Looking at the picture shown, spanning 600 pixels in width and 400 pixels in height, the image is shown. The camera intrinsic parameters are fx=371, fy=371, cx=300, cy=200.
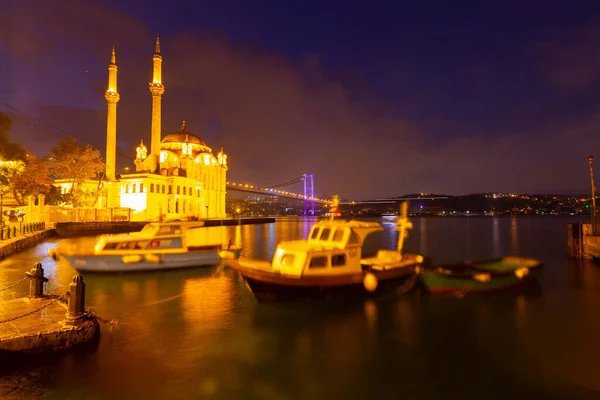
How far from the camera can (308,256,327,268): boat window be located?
41.1 feet

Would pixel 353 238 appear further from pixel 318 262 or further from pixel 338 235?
pixel 318 262

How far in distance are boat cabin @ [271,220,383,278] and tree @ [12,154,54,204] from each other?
45.6 metres

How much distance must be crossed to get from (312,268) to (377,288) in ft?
9.53

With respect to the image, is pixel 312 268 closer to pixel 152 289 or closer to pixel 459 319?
pixel 459 319

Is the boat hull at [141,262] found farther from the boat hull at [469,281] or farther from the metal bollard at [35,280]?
the boat hull at [469,281]

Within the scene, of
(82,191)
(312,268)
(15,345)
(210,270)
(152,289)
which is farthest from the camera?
(82,191)

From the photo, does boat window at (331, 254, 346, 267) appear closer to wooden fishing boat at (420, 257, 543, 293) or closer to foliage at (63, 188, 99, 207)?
wooden fishing boat at (420, 257, 543, 293)

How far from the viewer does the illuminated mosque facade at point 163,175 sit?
62781 mm

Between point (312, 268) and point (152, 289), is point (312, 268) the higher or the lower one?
the higher one

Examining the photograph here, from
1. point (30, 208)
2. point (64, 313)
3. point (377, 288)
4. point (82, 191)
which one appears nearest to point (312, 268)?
point (377, 288)

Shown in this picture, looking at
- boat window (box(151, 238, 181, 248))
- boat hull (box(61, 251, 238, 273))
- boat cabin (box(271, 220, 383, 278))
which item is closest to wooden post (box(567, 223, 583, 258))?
boat cabin (box(271, 220, 383, 278))

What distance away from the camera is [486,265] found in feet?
56.8

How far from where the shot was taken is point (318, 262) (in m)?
12.6

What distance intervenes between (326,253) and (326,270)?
58 centimetres
